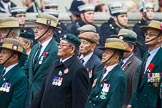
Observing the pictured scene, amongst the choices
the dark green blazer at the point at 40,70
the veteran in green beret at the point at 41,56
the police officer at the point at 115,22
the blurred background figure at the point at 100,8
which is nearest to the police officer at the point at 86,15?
the police officer at the point at 115,22

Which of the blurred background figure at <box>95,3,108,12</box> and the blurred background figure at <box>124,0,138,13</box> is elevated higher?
the blurred background figure at <box>95,3,108,12</box>

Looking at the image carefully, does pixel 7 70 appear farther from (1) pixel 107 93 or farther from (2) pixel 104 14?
(2) pixel 104 14

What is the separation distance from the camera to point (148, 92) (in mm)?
15344

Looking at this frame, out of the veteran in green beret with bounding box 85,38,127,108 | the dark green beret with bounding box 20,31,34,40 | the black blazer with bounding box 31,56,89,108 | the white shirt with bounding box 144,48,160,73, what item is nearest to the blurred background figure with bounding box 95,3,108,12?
the dark green beret with bounding box 20,31,34,40

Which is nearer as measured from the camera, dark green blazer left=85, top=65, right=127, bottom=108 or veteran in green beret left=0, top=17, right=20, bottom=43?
dark green blazer left=85, top=65, right=127, bottom=108

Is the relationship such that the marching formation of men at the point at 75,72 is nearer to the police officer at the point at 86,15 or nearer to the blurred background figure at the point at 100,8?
the police officer at the point at 86,15

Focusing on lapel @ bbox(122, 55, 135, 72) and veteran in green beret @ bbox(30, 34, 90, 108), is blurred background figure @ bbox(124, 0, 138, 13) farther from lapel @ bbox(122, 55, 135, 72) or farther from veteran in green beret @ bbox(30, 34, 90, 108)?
veteran in green beret @ bbox(30, 34, 90, 108)

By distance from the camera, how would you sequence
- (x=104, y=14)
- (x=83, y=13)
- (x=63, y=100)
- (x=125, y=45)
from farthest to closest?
(x=104, y=14), (x=83, y=13), (x=125, y=45), (x=63, y=100)

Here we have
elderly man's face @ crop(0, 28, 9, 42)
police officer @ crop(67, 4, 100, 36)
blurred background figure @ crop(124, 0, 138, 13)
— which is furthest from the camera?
blurred background figure @ crop(124, 0, 138, 13)

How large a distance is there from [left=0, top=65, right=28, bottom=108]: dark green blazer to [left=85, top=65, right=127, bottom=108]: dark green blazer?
107 centimetres

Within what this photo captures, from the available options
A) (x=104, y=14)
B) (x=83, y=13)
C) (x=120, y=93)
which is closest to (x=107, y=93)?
(x=120, y=93)

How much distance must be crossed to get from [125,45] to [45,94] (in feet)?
7.33

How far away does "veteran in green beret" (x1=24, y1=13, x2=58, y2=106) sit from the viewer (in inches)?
659

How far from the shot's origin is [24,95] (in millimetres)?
15359
